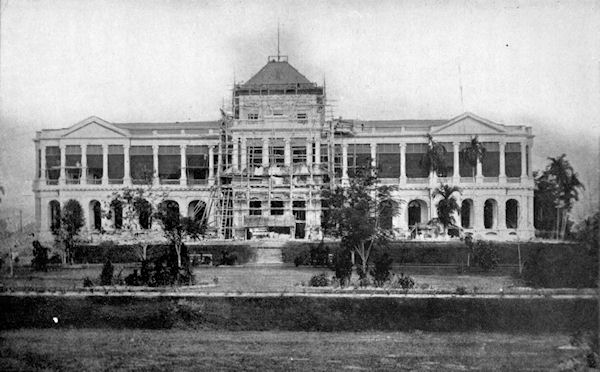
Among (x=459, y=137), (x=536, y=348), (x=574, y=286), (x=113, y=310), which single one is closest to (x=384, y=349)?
(x=536, y=348)

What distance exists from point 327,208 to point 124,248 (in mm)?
7192

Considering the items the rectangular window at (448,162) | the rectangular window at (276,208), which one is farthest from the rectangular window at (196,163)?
the rectangular window at (448,162)

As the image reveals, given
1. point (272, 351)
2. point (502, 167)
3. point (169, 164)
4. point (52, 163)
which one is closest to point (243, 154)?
A: point (169, 164)

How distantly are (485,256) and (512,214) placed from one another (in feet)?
19.3

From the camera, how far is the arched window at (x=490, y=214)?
27036 mm

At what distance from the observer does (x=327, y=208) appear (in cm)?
2498

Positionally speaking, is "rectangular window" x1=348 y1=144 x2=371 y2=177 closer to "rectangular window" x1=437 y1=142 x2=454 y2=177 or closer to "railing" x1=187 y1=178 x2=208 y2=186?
"rectangular window" x1=437 y1=142 x2=454 y2=177

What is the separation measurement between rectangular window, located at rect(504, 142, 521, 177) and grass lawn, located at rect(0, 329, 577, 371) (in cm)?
1047

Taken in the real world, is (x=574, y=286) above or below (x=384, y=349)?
above

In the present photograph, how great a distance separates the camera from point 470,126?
24.4 metres

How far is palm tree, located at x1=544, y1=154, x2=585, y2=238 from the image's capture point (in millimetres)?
17594

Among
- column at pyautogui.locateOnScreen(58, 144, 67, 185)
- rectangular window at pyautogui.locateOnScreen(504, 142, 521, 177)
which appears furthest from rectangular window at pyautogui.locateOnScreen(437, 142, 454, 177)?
column at pyautogui.locateOnScreen(58, 144, 67, 185)

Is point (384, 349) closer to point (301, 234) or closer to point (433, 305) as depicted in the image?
point (433, 305)

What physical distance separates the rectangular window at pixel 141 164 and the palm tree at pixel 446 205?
33.0ft
